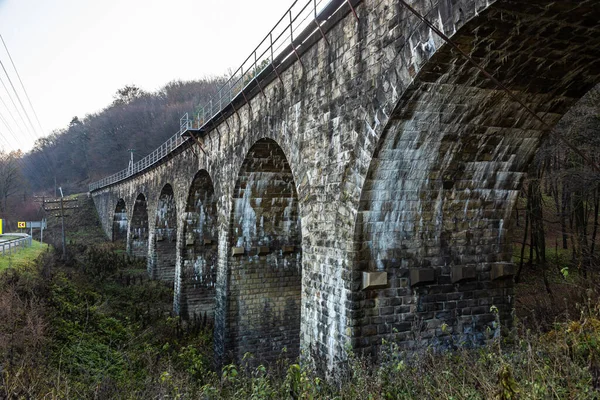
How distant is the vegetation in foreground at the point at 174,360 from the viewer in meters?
4.20

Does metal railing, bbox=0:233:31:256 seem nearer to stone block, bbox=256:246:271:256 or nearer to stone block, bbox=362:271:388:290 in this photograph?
stone block, bbox=256:246:271:256

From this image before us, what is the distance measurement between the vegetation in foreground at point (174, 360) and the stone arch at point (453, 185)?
646mm

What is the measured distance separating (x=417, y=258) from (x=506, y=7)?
12.9 feet

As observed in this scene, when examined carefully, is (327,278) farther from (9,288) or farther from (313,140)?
(9,288)

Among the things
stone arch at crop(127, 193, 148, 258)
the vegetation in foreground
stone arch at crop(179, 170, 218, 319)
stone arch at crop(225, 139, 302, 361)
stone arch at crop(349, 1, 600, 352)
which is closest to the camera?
the vegetation in foreground

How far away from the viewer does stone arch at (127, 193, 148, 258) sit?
31.3 m

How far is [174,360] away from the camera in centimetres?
1209

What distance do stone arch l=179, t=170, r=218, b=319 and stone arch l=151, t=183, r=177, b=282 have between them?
6.01 metres

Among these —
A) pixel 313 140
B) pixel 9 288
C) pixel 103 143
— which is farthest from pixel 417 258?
pixel 103 143

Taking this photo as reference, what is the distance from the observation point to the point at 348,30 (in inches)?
277

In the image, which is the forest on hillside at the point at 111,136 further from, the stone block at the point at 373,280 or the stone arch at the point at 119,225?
the stone block at the point at 373,280

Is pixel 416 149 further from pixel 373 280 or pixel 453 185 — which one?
pixel 373 280

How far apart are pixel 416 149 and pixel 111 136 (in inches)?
3029

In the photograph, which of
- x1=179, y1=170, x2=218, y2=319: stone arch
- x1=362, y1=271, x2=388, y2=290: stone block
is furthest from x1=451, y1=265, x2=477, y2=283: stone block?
x1=179, y1=170, x2=218, y2=319: stone arch
